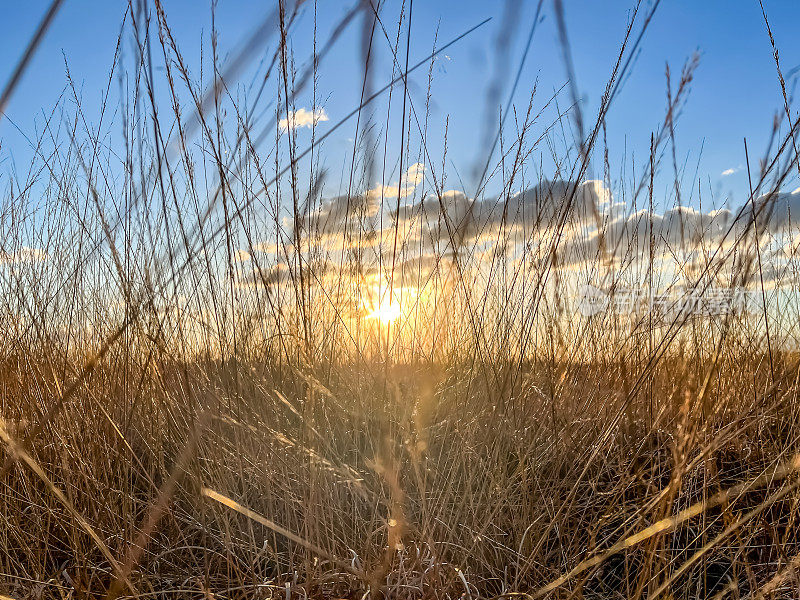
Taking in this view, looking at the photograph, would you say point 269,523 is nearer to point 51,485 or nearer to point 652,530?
point 51,485

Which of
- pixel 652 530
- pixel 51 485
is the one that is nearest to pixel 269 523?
pixel 51 485

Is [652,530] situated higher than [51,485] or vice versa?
[51,485]

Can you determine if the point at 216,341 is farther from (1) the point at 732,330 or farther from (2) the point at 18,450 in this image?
(1) the point at 732,330

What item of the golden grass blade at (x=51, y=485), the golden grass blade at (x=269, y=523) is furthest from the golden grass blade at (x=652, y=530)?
the golden grass blade at (x=51, y=485)

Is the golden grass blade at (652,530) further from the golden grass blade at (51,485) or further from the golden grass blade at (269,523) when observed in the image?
the golden grass blade at (51,485)

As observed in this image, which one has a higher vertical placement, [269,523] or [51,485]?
[51,485]

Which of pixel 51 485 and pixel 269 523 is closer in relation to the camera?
pixel 51 485

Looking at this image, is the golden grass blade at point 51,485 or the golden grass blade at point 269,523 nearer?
the golden grass blade at point 51,485

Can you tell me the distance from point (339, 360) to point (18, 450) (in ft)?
3.85

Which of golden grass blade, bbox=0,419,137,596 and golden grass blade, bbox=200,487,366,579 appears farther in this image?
golden grass blade, bbox=200,487,366,579

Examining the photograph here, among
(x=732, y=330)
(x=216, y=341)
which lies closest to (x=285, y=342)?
(x=216, y=341)

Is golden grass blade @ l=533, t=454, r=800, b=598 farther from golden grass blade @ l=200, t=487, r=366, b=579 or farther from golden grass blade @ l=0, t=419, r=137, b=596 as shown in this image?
golden grass blade @ l=0, t=419, r=137, b=596

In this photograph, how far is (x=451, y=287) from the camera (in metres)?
1.70

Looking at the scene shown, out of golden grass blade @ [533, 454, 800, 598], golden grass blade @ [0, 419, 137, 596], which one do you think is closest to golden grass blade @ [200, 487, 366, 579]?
golden grass blade @ [0, 419, 137, 596]
